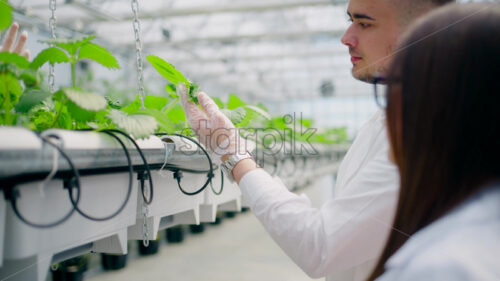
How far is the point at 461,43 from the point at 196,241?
2.42 meters

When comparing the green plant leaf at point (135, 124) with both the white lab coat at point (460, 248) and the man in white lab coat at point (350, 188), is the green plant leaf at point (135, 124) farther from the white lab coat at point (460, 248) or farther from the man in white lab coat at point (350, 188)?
the white lab coat at point (460, 248)

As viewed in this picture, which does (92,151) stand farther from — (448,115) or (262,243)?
(262,243)

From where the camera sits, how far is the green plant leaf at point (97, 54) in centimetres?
76

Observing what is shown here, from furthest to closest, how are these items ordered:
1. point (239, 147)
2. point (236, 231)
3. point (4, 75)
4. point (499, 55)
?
1. point (236, 231)
2. point (239, 147)
3. point (4, 75)
4. point (499, 55)

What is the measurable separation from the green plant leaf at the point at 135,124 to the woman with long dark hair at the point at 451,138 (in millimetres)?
417

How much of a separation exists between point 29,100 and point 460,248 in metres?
Answer: 0.74

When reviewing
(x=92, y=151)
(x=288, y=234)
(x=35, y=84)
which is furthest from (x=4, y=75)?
(x=288, y=234)

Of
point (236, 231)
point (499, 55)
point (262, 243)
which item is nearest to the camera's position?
point (499, 55)

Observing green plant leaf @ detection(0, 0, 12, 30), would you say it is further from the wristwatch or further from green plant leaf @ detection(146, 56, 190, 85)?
the wristwatch

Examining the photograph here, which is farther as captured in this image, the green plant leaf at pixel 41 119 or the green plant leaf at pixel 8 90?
the green plant leaf at pixel 41 119

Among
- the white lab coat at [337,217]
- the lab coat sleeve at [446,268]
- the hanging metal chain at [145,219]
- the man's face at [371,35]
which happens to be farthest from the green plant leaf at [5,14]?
the lab coat sleeve at [446,268]

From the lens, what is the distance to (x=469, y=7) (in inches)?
17.1

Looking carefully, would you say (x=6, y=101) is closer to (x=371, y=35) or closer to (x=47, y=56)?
(x=47, y=56)

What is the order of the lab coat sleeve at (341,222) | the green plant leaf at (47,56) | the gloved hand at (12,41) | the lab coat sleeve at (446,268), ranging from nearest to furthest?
the lab coat sleeve at (446,268)
the lab coat sleeve at (341,222)
the green plant leaf at (47,56)
the gloved hand at (12,41)
